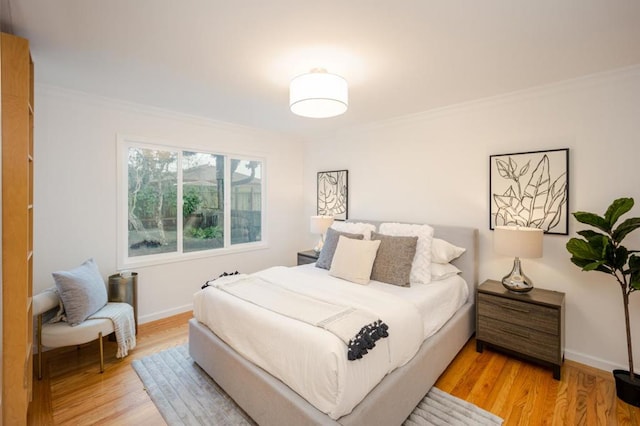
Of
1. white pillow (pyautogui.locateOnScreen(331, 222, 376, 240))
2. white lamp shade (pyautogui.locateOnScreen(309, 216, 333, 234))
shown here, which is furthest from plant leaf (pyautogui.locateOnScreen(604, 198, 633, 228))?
white lamp shade (pyautogui.locateOnScreen(309, 216, 333, 234))

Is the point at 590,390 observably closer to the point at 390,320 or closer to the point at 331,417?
the point at 390,320

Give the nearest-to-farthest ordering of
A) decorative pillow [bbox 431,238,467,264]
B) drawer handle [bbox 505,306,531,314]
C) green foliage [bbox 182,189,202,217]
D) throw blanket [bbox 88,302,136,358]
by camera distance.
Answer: drawer handle [bbox 505,306,531,314] → throw blanket [bbox 88,302,136,358] → decorative pillow [bbox 431,238,467,264] → green foliage [bbox 182,189,202,217]

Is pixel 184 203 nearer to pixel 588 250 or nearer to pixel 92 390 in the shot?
pixel 92 390

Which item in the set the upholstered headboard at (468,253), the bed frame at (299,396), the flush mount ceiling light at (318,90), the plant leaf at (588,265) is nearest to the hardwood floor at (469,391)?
the bed frame at (299,396)

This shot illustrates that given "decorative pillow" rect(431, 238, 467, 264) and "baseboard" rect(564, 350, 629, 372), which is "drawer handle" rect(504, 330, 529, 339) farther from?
"decorative pillow" rect(431, 238, 467, 264)

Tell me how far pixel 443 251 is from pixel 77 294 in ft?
11.0

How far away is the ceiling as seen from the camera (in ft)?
5.27

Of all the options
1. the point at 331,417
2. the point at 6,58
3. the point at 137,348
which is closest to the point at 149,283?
the point at 137,348

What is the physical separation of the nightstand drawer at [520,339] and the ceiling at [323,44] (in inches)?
85.3

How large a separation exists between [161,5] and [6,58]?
1023 mm

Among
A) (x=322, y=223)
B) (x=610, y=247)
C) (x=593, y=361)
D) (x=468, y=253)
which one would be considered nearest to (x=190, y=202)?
(x=322, y=223)

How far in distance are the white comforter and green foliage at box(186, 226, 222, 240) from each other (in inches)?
60.9

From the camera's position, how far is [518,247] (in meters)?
2.44

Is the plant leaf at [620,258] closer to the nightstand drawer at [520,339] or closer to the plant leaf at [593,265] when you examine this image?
the plant leaf at [593,265]
